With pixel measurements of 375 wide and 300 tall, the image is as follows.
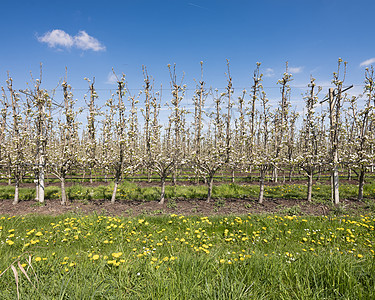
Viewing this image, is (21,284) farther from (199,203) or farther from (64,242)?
(199,203)

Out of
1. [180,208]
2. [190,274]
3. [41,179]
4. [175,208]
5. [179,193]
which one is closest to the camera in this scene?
[190,274]

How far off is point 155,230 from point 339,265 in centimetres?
447

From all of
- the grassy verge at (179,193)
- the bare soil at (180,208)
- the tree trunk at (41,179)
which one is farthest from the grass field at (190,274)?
the grassy verge at (179,193)

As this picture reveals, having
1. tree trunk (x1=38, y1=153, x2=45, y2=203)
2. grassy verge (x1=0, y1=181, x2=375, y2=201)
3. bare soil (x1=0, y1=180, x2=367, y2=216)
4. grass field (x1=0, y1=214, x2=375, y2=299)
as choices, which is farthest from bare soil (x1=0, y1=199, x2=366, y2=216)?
grass field (x1=0, y1=214, x2=375, y2=299)

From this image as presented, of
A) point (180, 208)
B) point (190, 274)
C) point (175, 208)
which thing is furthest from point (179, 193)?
point (190, 274)

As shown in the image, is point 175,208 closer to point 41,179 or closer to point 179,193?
point 179,193

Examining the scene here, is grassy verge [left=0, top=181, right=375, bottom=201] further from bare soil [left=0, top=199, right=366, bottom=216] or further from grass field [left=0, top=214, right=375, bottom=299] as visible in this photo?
grass field [left=0, top=214, right=375, bottom=299]

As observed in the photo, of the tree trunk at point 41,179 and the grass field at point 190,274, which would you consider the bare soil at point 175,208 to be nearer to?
the tree trunk at point 41,179

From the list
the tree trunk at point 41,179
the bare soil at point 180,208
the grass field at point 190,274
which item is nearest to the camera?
the grass field at point 190,274

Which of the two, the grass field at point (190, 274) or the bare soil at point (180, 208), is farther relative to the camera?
the bare soil at point (180, 208)

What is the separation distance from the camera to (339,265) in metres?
2.83

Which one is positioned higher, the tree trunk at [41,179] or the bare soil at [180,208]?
the tree trunk at [41,179]

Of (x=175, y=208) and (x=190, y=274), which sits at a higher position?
(x=190, y=274)

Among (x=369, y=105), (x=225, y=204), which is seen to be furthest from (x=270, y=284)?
(x=369, y=105)
